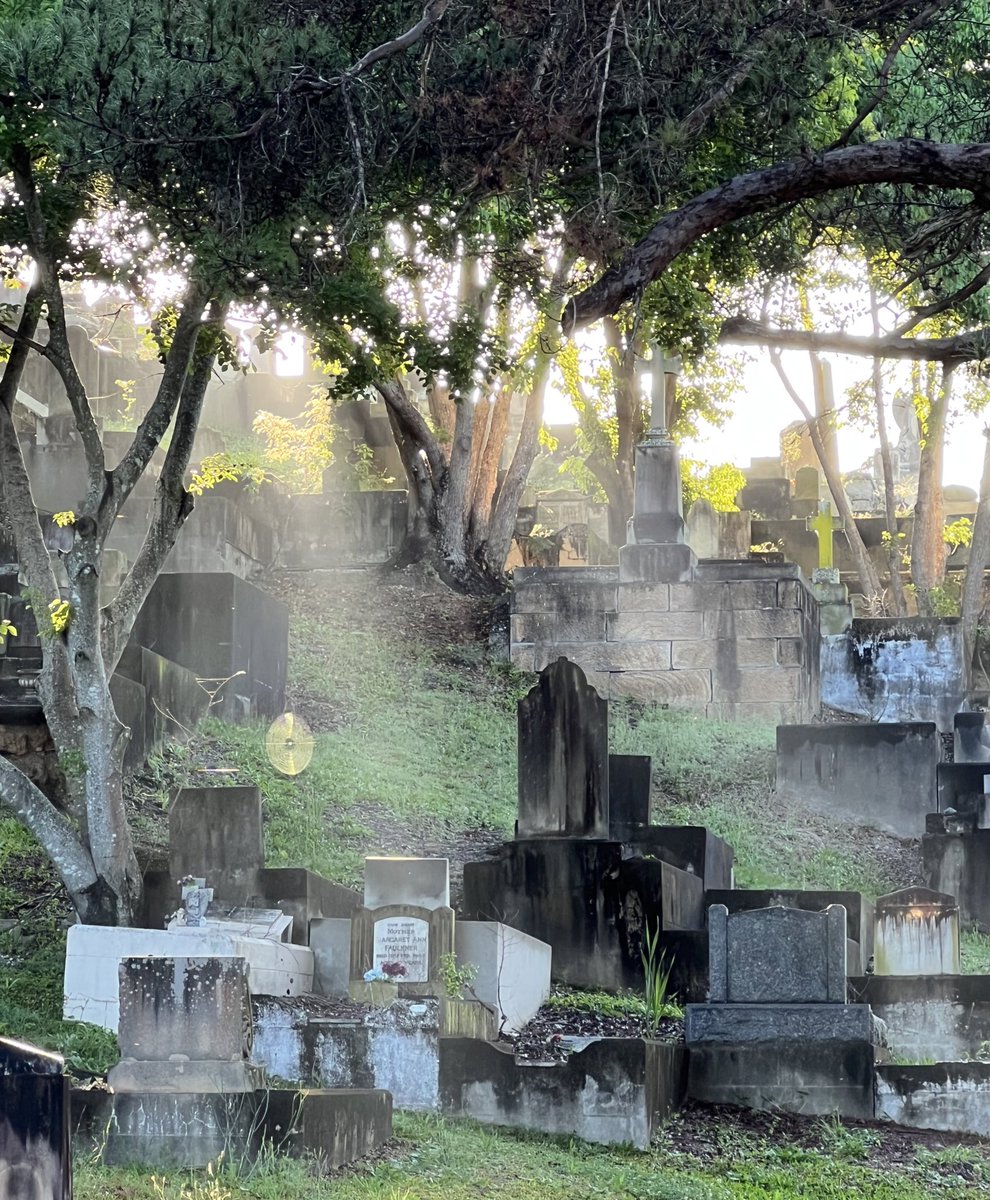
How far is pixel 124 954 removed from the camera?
11.1 metres

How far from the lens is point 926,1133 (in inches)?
401

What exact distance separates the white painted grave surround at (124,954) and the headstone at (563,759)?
315 centimetres

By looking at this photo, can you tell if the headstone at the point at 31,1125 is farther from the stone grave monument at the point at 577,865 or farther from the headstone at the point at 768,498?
the headstone at the point at 768,498

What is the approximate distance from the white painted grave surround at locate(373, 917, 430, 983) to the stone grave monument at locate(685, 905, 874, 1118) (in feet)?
5.58

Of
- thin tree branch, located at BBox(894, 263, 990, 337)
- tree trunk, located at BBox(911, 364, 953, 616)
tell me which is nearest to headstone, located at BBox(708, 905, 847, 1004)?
thin tree branch, located at BBox(894, 263, 990, 337)

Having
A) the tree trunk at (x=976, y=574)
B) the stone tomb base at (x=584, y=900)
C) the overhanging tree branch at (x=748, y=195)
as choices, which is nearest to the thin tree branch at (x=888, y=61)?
the overhanging tree branch at (x=748, y=195)

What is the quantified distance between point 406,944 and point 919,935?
12.7 feet

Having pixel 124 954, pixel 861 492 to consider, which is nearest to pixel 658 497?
pixel 124 954

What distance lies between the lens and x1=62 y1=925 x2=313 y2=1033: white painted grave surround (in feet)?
35.7

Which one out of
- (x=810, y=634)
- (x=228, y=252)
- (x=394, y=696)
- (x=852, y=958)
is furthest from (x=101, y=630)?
(x=810, y=634)

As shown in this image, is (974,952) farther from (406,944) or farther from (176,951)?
(176,951)

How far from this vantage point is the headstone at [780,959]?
10930 millimetres

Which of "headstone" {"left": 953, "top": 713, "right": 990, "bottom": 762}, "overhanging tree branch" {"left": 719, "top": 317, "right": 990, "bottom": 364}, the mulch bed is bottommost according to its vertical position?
the mulch bed

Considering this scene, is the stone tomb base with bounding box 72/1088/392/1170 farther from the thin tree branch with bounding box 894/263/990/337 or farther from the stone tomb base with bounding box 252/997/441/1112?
the thin tree branch with bounding box 894/263/990/337
